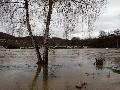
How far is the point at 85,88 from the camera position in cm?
1247

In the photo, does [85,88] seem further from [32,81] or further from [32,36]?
[32,36]

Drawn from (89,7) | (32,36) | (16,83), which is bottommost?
(16,83)

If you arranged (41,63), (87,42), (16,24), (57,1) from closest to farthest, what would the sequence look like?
1. (57,1)
2. (16,24)
3. (41,63)
4. (87,42)

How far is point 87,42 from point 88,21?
311 ft

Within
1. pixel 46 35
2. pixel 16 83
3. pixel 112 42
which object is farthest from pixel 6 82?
pixel 112 42

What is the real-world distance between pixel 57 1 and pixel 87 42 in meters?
95.4

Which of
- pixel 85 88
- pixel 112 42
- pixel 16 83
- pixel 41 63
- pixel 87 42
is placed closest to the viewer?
pixel 85 88

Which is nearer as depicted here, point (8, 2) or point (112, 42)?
point (8, 2)

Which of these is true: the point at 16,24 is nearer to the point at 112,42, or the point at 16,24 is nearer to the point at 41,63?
the point at 41,63

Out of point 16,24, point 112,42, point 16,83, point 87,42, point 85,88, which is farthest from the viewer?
point 87,42

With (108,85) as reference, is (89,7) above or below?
above

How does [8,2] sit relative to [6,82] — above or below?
above

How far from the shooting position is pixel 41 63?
21766 millimetres

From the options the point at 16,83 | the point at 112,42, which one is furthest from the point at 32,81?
the point at 112,42
